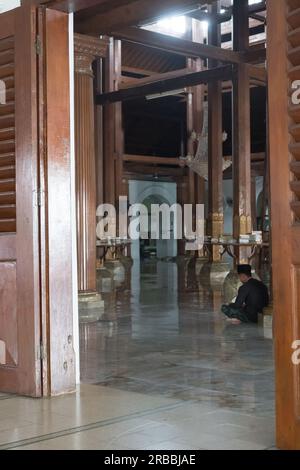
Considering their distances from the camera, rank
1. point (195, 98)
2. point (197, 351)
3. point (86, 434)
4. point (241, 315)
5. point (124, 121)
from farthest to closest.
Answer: point (124, 121)
point (195, 98)
point (241, 315)
point (197, 351)
point (86, 434)

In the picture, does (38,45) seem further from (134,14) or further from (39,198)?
(134,14)

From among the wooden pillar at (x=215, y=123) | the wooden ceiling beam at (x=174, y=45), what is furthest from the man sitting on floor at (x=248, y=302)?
the wooden pillar at (x=215, y=123)

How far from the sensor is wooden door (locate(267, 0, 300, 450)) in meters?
2.87

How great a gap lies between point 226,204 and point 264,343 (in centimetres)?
1623

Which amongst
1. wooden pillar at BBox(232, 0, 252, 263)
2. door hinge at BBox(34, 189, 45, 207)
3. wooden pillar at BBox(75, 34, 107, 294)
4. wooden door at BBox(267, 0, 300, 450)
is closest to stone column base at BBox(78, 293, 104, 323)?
wooden pillar at BBox(75, 34, 107, 294)

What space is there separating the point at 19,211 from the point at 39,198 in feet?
0.49

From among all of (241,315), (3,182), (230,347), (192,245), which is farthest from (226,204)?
(3,182)

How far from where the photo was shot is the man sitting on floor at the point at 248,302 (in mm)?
7156

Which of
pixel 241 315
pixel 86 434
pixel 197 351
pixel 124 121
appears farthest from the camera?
pixel 124 121

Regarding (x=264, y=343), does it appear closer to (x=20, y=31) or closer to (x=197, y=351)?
(x=197, y=351)

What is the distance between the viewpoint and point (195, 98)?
15.6 m

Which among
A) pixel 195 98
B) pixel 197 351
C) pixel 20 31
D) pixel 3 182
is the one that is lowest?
pixel 197 351

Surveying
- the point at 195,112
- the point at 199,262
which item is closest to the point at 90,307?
the point at 199,262

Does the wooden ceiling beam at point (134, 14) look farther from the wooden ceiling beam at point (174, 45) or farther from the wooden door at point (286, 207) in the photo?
the wooden ceiling beam at point (174, 45)
